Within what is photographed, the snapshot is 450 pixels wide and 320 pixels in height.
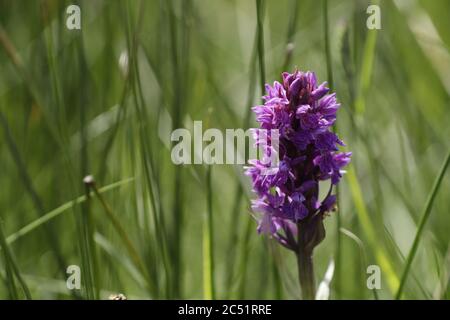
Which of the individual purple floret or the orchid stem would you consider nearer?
the individual purple floret

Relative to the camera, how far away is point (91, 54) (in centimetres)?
253

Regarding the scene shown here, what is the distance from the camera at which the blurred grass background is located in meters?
1.50

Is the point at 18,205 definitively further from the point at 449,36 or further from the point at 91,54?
the point at 449,36

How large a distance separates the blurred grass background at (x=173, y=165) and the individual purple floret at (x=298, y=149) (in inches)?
6.5

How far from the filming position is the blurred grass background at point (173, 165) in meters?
1.50

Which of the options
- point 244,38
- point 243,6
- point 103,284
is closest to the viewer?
point 103,284

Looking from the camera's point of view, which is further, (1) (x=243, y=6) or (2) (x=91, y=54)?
(1) (x=243, y=6)

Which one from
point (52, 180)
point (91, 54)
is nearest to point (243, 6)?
point (91, 54)

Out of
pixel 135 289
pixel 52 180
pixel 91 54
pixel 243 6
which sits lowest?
pixel 135 289

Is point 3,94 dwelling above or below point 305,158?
above

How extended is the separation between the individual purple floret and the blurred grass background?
166mm

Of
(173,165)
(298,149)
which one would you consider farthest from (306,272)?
(173,165)
